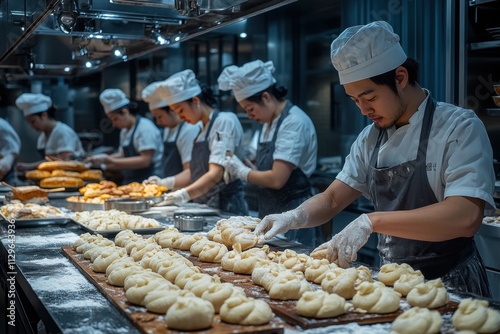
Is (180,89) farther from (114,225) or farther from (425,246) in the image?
(425,246)

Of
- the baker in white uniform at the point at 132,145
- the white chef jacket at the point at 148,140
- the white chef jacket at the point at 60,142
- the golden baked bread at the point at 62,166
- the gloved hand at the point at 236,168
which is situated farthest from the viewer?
the white chef jacket at the point at 60,142

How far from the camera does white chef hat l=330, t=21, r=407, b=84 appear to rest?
8.13ft

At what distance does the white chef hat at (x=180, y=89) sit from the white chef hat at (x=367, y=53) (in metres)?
2.63

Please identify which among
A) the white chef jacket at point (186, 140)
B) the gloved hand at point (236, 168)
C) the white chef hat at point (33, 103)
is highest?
the white chef hat at point (33, 103)

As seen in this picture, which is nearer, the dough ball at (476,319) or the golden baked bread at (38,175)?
the dough ball at (476,319)

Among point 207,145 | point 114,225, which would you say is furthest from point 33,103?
point 114,225

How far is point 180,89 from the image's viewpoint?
16.6 feet

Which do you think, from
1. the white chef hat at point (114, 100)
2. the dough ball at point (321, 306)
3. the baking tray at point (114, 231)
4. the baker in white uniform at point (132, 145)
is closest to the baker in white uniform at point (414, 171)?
the dough ball at point (321, 306)

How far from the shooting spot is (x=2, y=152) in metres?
6.70

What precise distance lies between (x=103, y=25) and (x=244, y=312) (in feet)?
8.79

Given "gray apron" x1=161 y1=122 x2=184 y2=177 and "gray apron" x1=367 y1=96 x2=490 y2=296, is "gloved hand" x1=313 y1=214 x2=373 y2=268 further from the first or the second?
"gray apron" x1=161 y1=122 x2=184 y2=177

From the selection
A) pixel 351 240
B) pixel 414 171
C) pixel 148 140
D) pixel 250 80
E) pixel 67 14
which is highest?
pixel 67 14

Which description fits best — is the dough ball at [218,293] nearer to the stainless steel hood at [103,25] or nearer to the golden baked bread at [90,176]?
the stainless steel hood at [103,25]

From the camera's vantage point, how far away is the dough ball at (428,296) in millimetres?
1860
